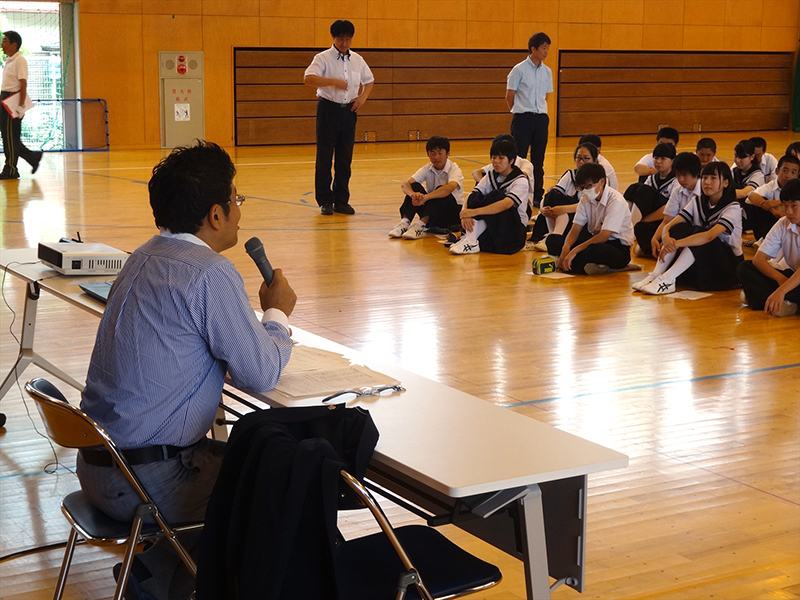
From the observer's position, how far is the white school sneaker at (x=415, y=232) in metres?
8.98

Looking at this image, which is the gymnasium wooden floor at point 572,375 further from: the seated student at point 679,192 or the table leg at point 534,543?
the table leg at point 534,543

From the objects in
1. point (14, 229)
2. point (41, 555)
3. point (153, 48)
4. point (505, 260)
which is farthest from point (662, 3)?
point (41, 555)

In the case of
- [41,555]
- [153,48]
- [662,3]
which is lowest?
[41,555]

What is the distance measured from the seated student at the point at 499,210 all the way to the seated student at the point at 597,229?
726 millimetres

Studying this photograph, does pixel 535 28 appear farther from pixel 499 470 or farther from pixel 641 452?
pixel 499 470

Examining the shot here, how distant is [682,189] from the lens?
740 cm

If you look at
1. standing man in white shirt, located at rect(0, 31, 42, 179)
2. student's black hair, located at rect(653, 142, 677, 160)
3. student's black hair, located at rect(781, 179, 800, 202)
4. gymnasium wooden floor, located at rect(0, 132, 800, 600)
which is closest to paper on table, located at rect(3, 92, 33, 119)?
standing man in white shirt, located at rect(0, 31, 42, 179)

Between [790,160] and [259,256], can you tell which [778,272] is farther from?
[259,256]

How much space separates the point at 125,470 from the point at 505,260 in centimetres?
616

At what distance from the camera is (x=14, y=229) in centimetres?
866

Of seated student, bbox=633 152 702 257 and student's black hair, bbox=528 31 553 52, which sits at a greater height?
student's black hair, bbox=528 31 553 52

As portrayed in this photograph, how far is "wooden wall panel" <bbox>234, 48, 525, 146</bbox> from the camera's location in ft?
57.1

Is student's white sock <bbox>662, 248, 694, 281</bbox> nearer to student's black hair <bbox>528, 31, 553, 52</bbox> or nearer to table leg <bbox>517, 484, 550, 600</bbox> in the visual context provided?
student's black hair <bbox>528, 31, 553, 52</bbox>

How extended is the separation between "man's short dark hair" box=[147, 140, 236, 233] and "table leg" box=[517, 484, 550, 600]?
103cm
